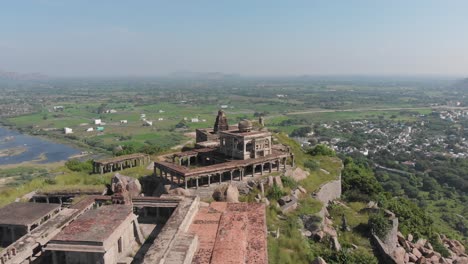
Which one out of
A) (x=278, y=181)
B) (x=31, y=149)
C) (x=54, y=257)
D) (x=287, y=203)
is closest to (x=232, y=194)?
(x=287, y=203)

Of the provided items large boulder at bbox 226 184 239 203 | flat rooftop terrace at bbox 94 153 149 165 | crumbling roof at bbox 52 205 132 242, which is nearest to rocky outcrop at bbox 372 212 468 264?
large boulder at bbox 226 184 239 203

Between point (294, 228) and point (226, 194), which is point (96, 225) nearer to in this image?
point (226, 194)

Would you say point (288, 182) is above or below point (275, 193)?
above

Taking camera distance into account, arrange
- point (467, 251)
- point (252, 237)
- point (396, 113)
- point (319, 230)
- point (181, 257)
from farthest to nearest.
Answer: point (396, 113)
point (467, 251)
point (319, 230)
point (252, 237)
point (181, 257)

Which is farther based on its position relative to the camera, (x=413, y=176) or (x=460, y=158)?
(x=460, y=158)

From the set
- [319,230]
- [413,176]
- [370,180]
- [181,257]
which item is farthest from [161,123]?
[181,257]

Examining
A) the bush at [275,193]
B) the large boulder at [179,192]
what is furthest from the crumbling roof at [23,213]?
the bush at [275,193]

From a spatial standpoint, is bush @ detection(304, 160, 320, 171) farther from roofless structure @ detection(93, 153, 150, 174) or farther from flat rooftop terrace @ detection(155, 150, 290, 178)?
roofless structure @ detection(93, 153, 150, 174)

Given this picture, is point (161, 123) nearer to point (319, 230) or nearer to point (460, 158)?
point (460, 158)
